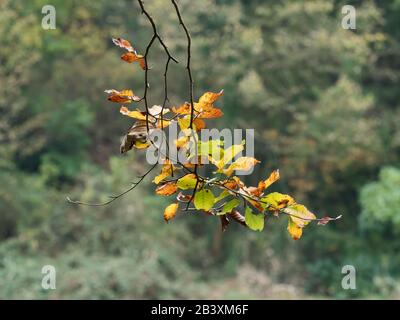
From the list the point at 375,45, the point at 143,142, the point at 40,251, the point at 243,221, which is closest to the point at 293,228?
the point at 243,221

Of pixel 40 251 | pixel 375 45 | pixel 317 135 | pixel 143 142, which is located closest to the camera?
pixel 143 142

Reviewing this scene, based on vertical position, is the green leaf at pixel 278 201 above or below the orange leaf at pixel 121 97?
below

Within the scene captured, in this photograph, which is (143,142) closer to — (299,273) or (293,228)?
(293,228)

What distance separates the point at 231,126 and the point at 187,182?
8028 millimetres

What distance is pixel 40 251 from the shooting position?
8.40 meters

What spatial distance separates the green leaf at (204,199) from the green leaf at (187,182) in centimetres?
2

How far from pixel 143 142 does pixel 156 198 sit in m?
8.13

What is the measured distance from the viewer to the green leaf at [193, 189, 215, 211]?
1.32 meters

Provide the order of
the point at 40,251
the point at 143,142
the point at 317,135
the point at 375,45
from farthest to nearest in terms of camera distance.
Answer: the point at 375,45 < the point at 317,135 < the point at 40,251 < the point at 143,142

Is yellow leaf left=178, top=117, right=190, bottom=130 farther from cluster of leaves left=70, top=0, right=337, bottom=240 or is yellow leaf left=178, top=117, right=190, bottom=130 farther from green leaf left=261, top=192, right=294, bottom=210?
green leaf left=261, top=192, right=294, bottom=210

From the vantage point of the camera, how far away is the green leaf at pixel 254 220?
1321mm

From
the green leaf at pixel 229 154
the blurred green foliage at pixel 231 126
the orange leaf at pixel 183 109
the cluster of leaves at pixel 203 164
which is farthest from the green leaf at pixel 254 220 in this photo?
the blurred green foliage at pixel 231 126

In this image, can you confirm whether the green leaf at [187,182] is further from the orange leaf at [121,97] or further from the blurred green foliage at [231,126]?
the blurred green foliage at [231,126]

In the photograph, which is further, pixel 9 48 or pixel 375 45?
pixel 375 45
